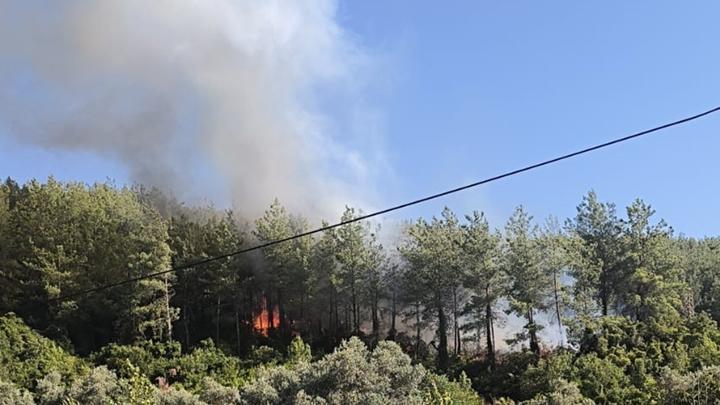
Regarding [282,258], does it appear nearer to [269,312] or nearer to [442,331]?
[269,312]

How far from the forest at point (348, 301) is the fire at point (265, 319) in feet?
0.36

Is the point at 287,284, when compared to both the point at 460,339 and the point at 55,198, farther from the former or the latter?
the point at 55,198

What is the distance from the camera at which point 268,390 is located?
60.3ft

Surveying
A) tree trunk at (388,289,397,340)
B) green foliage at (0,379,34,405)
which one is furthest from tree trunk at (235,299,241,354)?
green foliage at (0,379,34,405)

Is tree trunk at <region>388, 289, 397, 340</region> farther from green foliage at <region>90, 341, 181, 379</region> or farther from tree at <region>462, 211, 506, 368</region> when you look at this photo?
green foliage at <region>90, 341, 181, 379</region>

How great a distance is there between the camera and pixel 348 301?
3766 centimetres

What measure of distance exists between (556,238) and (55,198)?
2469 cm

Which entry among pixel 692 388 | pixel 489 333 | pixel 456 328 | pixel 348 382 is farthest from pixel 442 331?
pixel 348 382

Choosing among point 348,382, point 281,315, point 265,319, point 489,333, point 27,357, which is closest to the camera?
point 348,382

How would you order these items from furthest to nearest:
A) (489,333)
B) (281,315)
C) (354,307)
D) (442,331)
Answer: (281,315) → (354,307) → (442,331) → (489,333)

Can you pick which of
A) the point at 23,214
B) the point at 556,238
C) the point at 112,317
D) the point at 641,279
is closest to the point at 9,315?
the point at 112,317

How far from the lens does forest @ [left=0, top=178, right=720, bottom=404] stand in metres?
28.9

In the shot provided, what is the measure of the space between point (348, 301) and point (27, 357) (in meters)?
14.2

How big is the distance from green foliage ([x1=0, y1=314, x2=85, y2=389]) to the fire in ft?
36.4
